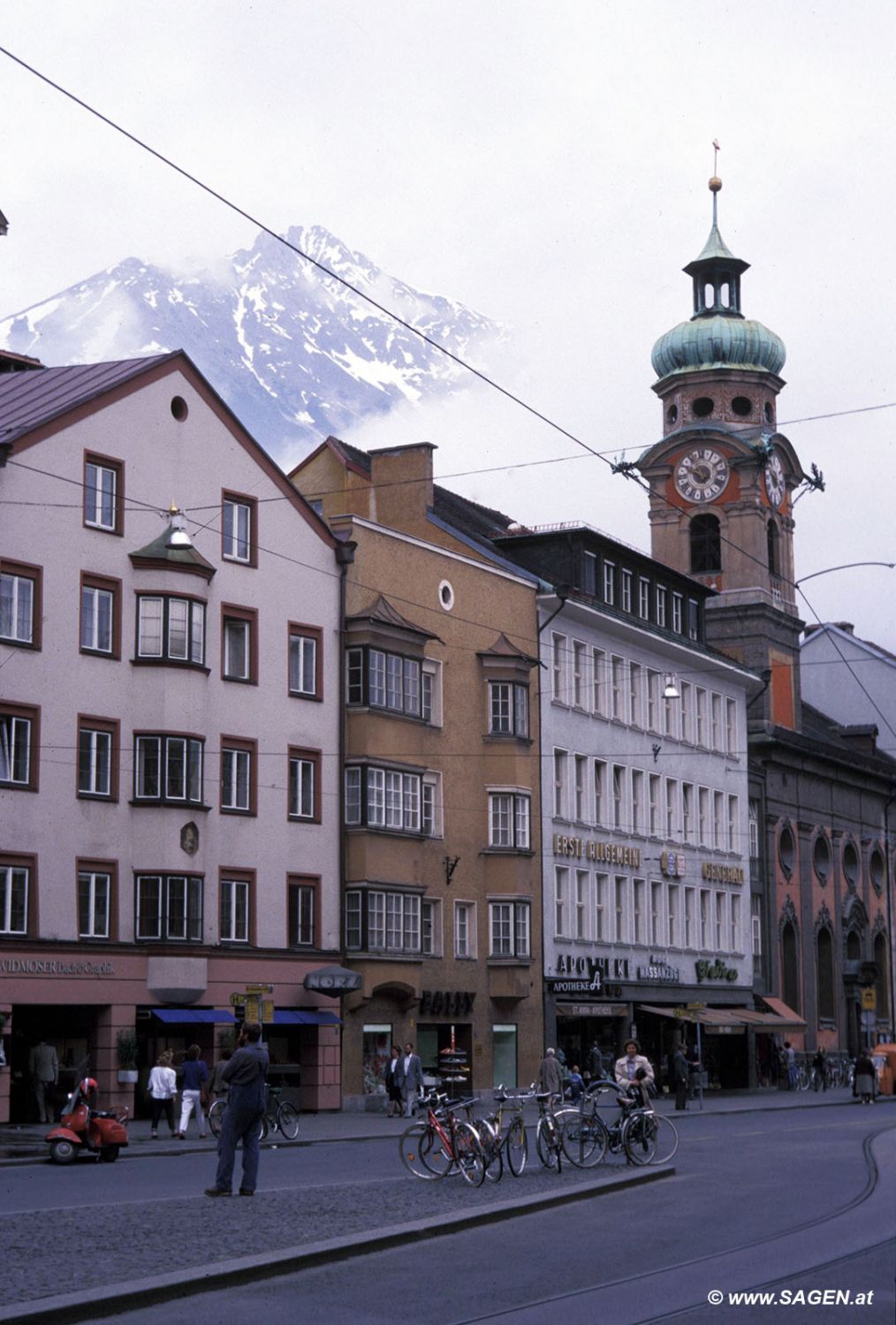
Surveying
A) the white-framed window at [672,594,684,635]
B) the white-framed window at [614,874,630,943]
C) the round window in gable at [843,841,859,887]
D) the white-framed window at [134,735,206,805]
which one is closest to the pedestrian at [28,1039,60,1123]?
the white-framed window at [134,735,206,805]

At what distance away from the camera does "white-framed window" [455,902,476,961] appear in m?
55.0

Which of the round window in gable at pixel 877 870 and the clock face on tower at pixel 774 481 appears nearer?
the clock face on tower at pixel 774 481

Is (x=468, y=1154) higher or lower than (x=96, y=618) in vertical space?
lower

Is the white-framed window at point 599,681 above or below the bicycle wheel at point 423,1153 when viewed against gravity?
above

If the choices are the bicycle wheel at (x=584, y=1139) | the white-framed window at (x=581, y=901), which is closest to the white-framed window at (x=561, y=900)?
the white-framed window at (x=581, y=901)

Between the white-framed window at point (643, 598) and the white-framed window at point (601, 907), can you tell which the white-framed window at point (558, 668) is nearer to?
the white-framed window at point (601, 907)

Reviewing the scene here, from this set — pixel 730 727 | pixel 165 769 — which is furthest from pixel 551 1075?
pixel 730 727

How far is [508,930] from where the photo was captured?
56.5m

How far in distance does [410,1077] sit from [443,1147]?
22.5 metres

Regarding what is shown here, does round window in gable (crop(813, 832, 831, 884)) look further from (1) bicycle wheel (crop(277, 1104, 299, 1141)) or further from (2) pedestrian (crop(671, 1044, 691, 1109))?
(1) bicycle wheel (crop(277, 1104, 299, 1141))

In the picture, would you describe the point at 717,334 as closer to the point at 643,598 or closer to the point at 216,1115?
the point at 643,598

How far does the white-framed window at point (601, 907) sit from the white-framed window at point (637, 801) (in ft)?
9.69

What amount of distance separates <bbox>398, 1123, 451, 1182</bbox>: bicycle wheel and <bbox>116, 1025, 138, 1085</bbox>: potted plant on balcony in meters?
19.2

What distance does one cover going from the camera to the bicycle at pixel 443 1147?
23.5m
